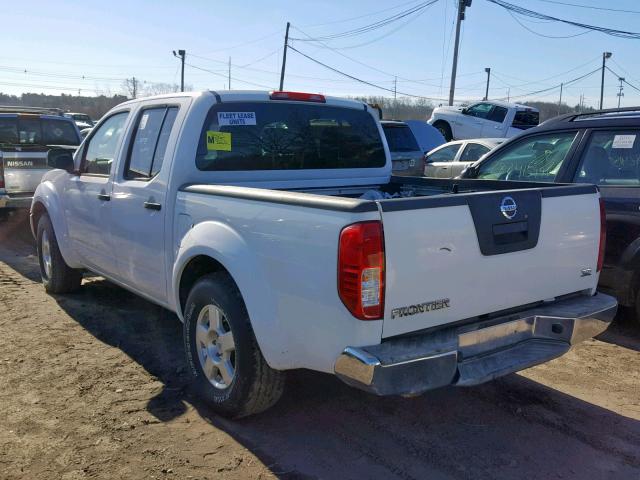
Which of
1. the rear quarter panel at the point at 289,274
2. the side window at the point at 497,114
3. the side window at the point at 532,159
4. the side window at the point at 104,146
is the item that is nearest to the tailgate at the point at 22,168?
the side window at the point at 104,146

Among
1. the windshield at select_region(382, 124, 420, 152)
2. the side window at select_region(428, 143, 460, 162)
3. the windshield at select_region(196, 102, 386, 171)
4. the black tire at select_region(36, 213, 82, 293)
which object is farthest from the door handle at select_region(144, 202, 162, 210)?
the side window at select_region(428, 143, 460, 162)

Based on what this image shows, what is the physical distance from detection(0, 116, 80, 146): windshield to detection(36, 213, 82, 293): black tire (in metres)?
4.85

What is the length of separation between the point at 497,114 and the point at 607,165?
16286 millimetres

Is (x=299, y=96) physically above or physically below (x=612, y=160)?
above

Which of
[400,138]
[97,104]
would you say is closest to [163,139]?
[400,138]

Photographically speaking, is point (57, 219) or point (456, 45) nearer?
point (57, 219)

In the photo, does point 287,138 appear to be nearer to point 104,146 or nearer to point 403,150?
point 104,146

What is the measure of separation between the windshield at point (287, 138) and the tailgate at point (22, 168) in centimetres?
635

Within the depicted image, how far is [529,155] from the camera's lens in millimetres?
5980

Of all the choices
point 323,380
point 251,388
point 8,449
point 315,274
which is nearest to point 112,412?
point 8,449

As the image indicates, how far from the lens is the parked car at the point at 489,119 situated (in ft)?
67.3

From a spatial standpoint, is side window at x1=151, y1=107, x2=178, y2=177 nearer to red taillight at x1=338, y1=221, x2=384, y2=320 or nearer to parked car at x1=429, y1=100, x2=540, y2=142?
red taillight at x1=338, y1=221, x2=384, y2=320

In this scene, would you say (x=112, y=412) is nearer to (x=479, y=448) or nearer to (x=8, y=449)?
(x=8, y=449)

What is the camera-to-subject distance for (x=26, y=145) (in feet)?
32.8
